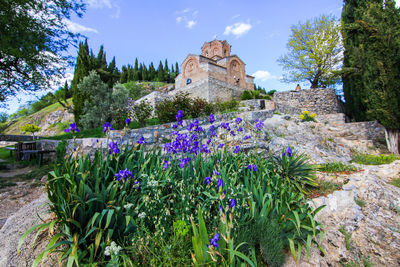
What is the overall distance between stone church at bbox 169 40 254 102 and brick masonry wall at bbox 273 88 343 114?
6.77m

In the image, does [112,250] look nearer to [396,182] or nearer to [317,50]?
[396,182]

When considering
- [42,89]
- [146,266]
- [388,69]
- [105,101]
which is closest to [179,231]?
[146,266]

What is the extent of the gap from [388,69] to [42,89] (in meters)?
16.4

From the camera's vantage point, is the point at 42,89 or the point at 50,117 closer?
the point at 42,89

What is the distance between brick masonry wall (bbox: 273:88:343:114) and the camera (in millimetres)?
15906

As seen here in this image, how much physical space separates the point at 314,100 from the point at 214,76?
1234 cm

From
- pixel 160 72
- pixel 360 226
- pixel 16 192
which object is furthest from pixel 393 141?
pixel 160 72

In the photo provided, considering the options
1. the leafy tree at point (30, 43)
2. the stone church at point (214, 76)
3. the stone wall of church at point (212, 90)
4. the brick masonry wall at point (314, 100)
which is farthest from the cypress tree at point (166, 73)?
the leafy tree at point (30, 43)

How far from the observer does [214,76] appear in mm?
24188

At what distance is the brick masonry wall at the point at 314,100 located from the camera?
15906 mm

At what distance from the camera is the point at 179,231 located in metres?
1.82

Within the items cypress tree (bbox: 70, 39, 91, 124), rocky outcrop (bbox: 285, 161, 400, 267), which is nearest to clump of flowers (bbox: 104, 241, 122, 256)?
rocky outcrop (bbox: 285, 161, 400, 267)

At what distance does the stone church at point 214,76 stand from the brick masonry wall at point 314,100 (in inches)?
267

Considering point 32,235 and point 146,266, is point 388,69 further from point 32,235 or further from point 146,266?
point 32,235
